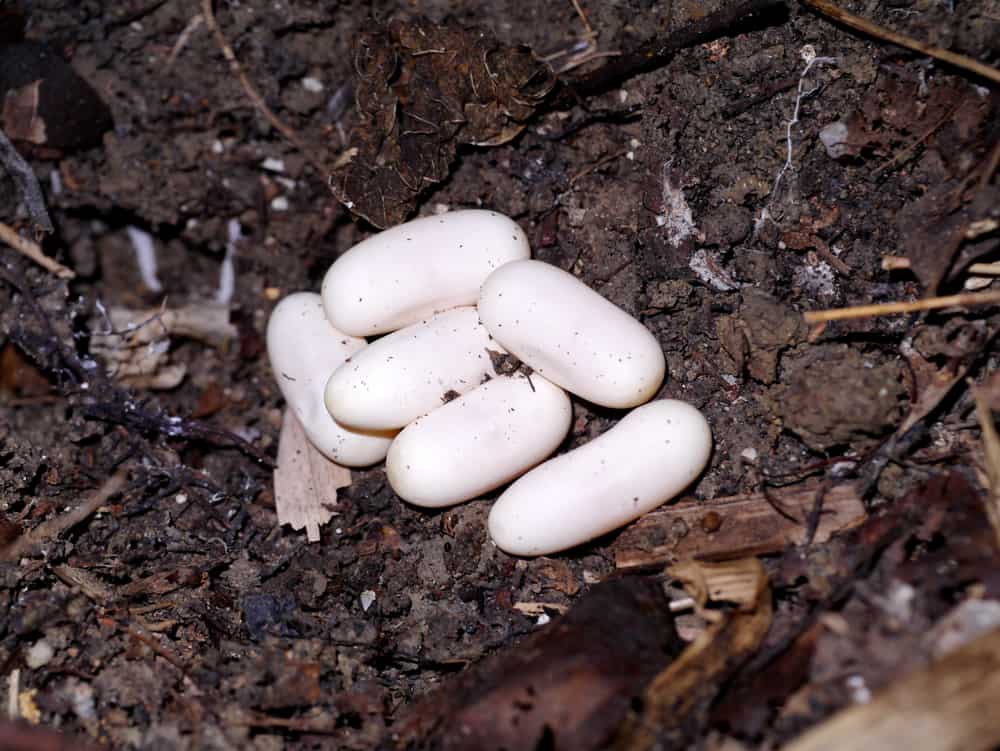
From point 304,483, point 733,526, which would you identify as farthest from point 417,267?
point 733,526

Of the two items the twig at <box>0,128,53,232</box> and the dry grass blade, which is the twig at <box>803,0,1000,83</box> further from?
the twig at <box>0,128,53,232</box>

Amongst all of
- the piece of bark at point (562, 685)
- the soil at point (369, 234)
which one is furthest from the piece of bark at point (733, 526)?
the piece of bark at point (562, 685)

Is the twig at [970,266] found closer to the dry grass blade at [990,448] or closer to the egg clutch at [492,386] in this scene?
the dry grass blade at [990,448]

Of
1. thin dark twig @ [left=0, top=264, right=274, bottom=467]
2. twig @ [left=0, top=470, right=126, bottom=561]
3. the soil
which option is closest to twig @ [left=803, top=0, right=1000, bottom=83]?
the soil

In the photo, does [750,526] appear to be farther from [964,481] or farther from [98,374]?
[98,374]

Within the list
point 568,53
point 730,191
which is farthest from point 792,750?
point 568,53
